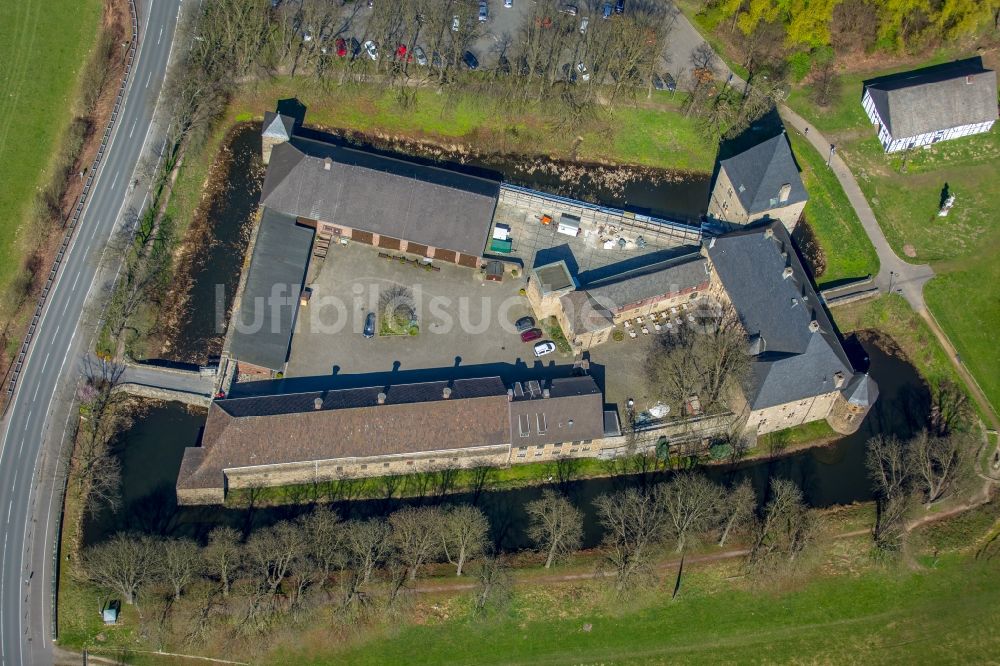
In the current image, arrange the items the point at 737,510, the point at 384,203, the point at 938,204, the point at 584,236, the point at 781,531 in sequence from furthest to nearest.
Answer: the point at 938,204 → the point at 584,236 → the point at 384,203 → the point at 781,531 → the point at 737,510

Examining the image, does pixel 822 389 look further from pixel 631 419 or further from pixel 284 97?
pixel 284 97

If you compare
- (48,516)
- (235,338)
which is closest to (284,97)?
(235,338)

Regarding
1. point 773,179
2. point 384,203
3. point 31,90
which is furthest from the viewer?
point 31,90

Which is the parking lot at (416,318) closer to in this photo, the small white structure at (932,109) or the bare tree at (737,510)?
the bare tree at (737,510)

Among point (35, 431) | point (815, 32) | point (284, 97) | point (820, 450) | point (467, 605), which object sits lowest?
point (467, 605)

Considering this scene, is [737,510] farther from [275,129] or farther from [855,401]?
[275,129]

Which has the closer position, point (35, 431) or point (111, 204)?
point (35, 431)

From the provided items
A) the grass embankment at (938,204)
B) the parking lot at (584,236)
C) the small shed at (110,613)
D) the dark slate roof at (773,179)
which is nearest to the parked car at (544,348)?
the parking lot at (584,236)

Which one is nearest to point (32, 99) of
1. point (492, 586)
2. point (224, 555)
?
point (224, 555)
